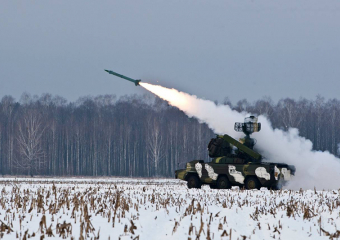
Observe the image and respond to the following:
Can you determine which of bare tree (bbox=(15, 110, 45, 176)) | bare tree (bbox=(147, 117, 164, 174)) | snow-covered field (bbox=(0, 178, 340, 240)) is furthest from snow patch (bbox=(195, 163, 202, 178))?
bare tree (bbox=(147, 117, 164, 174))

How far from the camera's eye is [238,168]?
2938 centimetres

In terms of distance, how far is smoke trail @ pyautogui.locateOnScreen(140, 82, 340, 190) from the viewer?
30.9 m

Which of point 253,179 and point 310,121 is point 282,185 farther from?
point 310,121

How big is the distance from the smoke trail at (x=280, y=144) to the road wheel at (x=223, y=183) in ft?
10.4

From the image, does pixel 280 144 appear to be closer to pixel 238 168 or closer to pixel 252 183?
pixel 238 168

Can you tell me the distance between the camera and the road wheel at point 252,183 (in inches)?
1133

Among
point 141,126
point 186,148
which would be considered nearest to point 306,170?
point 186,148

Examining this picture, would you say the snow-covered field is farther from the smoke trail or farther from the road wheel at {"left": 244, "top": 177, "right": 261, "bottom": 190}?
the smoke trail

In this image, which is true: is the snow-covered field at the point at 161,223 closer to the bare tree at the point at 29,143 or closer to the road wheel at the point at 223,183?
the road wheel at the point at 223,183

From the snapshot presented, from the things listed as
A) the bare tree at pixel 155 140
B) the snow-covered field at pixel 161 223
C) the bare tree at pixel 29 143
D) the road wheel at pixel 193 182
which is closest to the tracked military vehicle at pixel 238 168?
the road wheel at pixel 193 182

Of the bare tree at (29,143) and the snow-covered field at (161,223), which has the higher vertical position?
the bare tree at (29,143)

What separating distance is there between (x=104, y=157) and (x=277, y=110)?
26925 millimetres

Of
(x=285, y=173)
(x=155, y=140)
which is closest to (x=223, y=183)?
(x=285, y=173)

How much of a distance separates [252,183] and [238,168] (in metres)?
1.06
